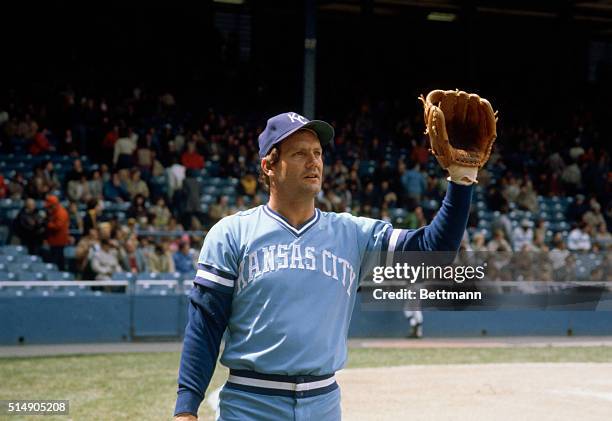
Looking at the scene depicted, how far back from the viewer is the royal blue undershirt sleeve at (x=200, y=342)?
348 centimetres

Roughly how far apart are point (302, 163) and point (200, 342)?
0.74 m

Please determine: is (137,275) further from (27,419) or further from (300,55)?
(300,55)

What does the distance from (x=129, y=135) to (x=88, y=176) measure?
1786 millimetres

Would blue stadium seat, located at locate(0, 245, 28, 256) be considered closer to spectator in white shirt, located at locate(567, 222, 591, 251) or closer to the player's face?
spectator in white shirt, located at locate(567, 222, 591, 251)

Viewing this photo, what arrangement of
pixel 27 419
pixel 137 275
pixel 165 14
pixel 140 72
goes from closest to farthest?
pixel 27 419
pixel 137 275
pixel 140 72
pixel 165 14

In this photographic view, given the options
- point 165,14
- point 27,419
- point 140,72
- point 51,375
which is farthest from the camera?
point 165,14

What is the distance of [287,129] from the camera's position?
3.62 meters

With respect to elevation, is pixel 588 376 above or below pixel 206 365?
below

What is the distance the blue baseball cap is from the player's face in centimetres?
4

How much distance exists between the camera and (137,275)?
48.2 feet

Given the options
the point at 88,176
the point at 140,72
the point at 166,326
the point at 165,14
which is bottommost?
the point at 166,326

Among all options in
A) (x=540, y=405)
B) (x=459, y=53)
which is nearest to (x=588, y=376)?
(x=540, y=405)

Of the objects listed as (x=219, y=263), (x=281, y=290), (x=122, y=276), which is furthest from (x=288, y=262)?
(x=122, y=276)

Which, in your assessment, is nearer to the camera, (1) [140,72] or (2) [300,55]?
(1) [140,72]
